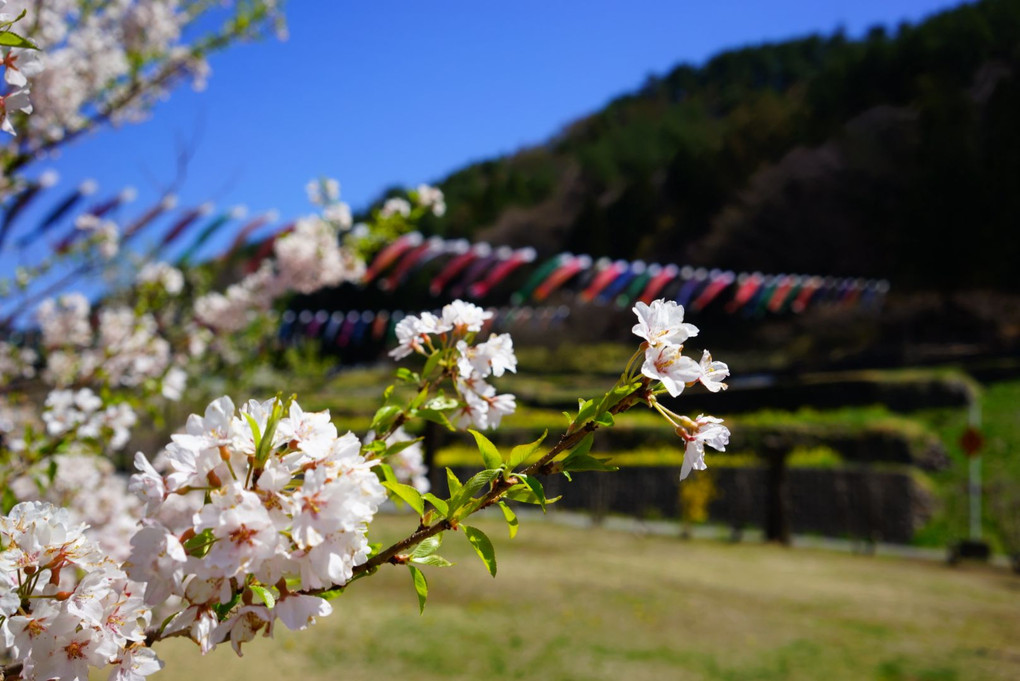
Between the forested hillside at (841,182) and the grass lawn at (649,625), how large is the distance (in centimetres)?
1577

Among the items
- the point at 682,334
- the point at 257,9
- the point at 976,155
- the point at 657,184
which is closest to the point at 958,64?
the point at 976,155

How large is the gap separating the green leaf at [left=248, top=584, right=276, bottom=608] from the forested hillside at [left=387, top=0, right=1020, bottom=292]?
76.7ft

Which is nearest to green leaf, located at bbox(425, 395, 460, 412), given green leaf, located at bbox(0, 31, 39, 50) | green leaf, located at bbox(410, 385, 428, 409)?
green leaf, located at bbox(410, 385, 428, 409)

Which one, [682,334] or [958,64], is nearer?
[682,334]

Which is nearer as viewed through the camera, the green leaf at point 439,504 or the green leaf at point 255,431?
the green leaf at point 255,431

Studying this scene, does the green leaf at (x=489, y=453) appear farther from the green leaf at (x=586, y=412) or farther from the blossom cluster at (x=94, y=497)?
the blossom cluster at (x=94, y=497)

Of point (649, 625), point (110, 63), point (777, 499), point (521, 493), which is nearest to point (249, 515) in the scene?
point (521, 493)

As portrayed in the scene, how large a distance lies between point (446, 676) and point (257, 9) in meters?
3.53

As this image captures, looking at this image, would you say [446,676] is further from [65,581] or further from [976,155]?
[976,155]

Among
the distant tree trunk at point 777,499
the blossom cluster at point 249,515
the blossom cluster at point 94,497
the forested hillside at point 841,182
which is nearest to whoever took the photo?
the blossom cluster at point 249,515

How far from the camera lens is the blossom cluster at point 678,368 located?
0.83 metres

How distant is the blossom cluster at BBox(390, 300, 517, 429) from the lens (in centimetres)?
110

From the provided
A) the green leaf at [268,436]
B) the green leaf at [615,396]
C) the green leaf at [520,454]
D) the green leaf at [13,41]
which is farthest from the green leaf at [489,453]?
the green leaf at [13,41]

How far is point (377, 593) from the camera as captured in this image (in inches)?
241
